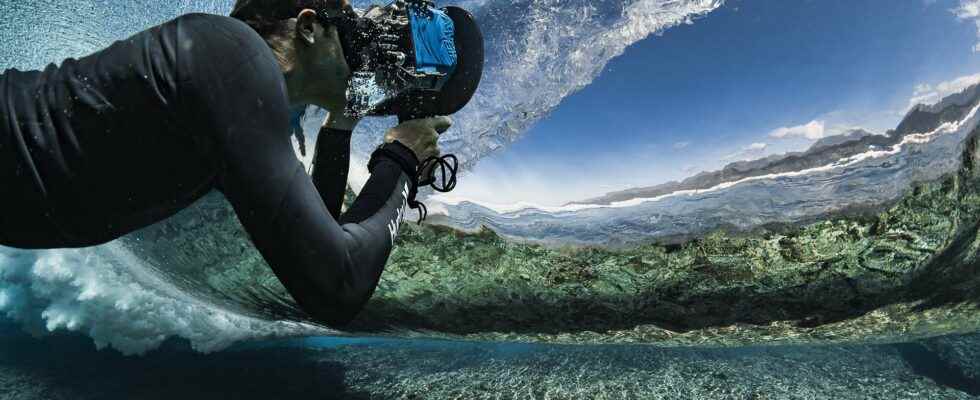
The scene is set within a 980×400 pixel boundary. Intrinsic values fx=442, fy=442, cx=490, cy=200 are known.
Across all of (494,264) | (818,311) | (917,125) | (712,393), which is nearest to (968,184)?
(917,125)

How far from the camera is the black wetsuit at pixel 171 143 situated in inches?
44.0

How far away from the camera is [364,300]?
4.56ft

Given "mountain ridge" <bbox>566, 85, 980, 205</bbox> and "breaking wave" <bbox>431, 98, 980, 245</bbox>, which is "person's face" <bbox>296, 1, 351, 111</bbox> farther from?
"mountain ridge" <bbox>566, 85, 980, 205</bbox>

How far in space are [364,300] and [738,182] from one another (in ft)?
16.0

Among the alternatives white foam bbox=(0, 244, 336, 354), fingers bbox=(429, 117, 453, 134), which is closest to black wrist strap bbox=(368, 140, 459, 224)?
fingers bbox=(429, 117, 453, 134)

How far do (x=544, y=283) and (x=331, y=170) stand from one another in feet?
17.8

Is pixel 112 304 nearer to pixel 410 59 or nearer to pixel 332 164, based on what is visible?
pixel 332 164


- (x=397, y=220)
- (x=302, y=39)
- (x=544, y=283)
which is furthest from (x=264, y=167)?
(x=544, y=283)

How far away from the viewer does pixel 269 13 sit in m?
1.56

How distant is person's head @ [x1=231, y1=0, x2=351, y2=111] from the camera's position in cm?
155

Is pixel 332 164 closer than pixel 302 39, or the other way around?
pixel 302 39

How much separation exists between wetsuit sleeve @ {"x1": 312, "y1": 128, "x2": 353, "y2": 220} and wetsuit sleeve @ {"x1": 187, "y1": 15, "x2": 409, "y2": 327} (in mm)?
746

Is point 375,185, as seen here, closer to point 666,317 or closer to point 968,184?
point 968,184

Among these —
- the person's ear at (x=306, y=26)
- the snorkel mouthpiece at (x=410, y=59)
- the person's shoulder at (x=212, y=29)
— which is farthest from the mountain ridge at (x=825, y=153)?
Answer: the person's shoulder at (x=212, y=29)
